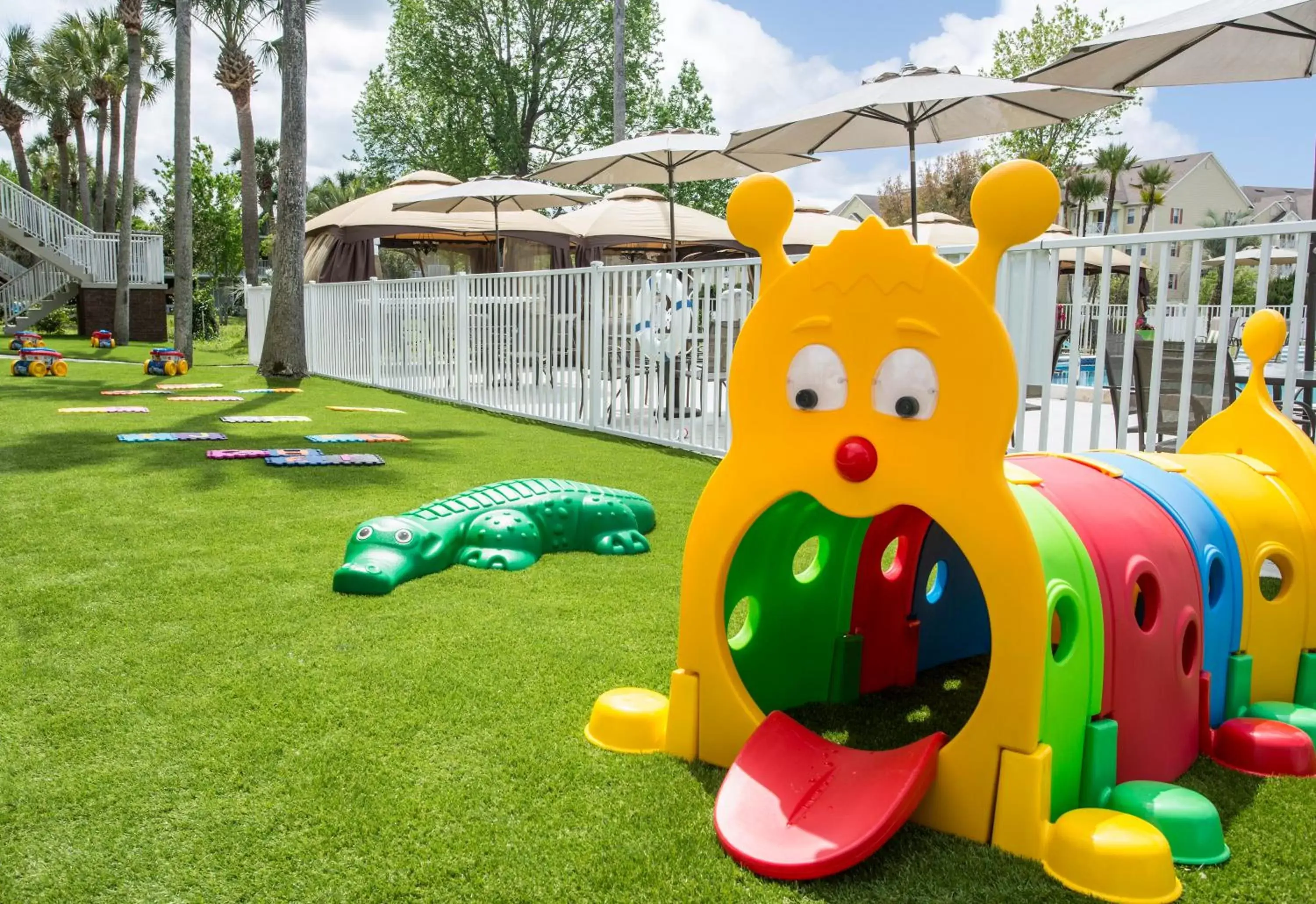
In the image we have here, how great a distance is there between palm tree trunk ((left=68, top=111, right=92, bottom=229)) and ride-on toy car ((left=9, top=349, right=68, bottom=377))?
96.9 ft


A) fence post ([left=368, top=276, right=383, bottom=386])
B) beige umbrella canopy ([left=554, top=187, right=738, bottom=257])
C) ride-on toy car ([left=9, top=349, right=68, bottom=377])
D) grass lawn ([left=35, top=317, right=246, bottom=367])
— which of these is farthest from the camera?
grass lawn ([left=35, top=317, right=246, bottom=367])

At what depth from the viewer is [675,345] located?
8578mm

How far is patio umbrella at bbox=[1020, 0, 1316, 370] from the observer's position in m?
6.02

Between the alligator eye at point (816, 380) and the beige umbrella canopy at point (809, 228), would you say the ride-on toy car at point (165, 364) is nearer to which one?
the beige umbrella canopy at point (809, 228)

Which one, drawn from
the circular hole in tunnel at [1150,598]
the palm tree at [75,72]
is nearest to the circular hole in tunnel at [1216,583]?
the circular hole in tunnel at [1150,598]

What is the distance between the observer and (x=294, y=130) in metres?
14.6

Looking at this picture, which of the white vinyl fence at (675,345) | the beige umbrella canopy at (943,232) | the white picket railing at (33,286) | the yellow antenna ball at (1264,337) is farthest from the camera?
the white picket railing at (33,286)

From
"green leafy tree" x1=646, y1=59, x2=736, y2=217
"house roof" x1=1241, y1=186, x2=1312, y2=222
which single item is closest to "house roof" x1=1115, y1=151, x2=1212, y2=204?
"house roof" x1=1241, y1=186, x2=1312, y2=222

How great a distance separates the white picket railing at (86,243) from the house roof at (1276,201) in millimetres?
60390

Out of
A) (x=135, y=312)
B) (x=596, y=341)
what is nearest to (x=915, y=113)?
(x=596, y=341)

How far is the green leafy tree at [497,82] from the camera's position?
3597 centimetres

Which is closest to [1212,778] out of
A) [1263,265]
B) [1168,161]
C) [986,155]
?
[1263,265]

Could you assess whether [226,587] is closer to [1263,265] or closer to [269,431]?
[1263,265]

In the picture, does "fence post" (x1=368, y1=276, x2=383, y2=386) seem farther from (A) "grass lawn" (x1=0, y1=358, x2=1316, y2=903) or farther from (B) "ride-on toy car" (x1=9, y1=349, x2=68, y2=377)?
(A) "grass lawn" (x1=0, y1=358, x2=1316, y2=903)
